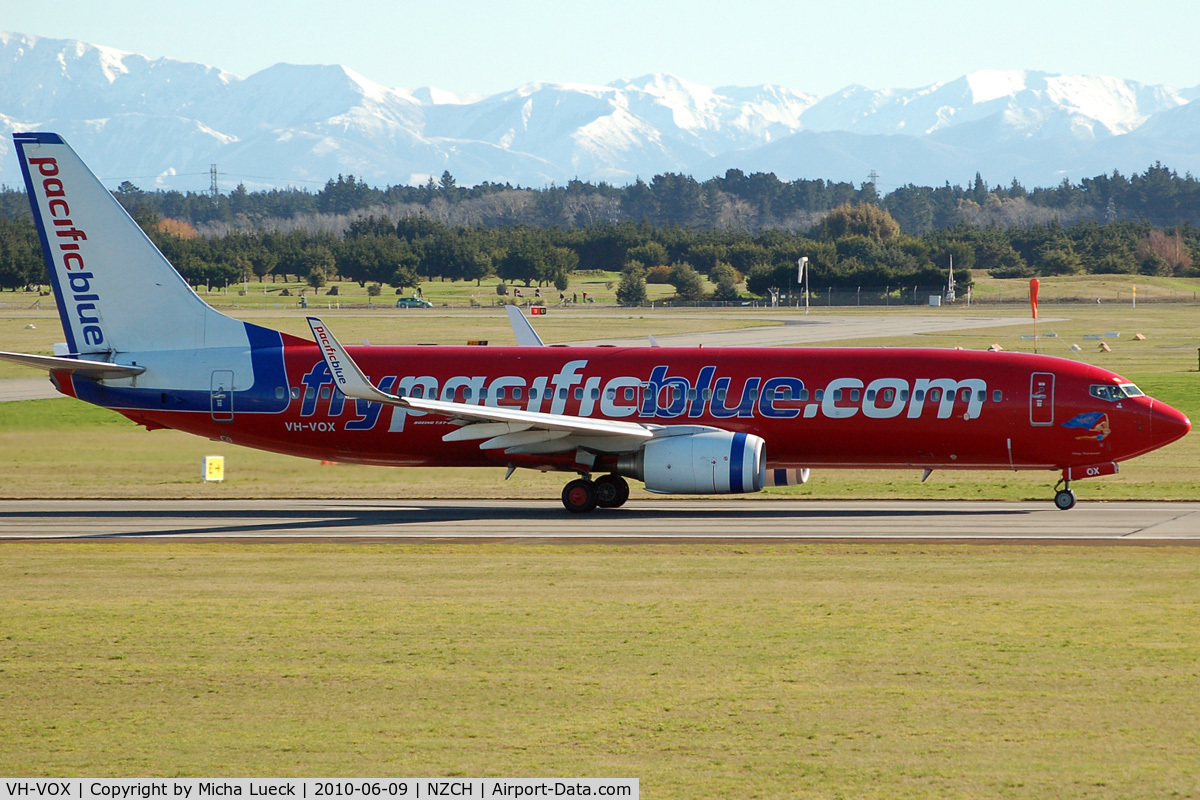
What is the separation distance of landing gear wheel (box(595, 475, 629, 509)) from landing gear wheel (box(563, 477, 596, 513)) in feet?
0.81

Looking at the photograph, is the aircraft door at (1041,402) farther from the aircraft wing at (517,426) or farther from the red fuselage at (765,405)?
the aircraft wing at (517,426)

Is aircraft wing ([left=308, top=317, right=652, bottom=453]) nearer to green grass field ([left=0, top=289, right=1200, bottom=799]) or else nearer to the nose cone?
green grass field ([left=0, top=289, right=1200, bottom=799])

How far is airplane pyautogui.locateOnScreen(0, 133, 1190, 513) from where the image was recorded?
33.2m

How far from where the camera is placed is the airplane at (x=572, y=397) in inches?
1308

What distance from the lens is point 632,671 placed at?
1698 cm

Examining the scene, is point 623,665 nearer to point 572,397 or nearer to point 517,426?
point 517,426

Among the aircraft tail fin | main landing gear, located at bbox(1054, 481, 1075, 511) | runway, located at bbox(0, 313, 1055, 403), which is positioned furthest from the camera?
runway, located at bbox(0, 313, 1055, 403)

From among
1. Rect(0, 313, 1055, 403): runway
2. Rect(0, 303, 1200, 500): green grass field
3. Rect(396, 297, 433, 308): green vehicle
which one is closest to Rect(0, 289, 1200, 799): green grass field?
Rect(0, 303, 1200, 500): green grass field

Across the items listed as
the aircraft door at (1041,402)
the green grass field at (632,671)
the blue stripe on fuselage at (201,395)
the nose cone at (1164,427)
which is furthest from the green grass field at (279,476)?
the green grass field at (632,671)

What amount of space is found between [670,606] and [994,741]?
8.21 metres

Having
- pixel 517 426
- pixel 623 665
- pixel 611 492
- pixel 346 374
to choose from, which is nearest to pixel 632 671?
pixel 623 665

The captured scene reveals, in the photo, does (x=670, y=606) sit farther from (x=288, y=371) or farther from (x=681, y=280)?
(x=681, y=280)

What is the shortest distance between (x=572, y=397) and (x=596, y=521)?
12.2 ft

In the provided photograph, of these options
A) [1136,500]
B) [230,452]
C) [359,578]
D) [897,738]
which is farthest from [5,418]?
[897,738]
